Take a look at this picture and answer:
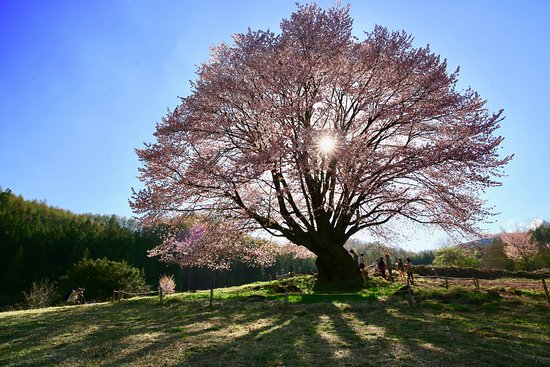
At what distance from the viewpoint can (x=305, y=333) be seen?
8.55 meters

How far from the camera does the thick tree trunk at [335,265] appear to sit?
656 inches

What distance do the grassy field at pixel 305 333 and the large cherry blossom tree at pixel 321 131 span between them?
13.8 ft

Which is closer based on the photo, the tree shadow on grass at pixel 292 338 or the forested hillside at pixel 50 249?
the tree shadow on grass at pixel 292 338

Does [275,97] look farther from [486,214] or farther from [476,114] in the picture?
[486,214]

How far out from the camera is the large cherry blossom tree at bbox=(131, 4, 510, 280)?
14.7m

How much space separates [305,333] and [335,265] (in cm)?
846

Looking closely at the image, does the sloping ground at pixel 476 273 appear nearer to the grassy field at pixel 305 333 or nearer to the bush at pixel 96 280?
the grassy field at pixel 305 333

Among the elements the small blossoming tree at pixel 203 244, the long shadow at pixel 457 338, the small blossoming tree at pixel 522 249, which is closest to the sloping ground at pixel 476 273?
the small blossoming tree at pixel 522 249

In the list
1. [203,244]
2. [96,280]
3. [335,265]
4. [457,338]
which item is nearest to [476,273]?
[335,265]

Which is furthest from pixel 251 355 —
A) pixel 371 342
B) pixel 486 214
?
pixel 486 214

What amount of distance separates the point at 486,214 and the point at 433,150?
4.79 metres

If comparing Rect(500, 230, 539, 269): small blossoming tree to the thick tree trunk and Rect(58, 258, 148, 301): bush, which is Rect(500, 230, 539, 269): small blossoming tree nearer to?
the thick tree trunk

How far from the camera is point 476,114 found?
50.5ft

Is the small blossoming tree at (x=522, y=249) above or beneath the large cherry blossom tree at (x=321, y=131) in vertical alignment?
beneath
